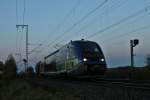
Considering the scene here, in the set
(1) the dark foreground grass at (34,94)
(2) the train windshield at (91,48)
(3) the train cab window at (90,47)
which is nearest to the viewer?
(1) the dark foreground grass at (34,94)

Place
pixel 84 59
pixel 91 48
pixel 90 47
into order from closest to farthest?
pixel 84 59 < pixel 91 48 < pixel 90 47

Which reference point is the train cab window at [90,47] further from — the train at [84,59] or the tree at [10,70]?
the tree at [10,70]

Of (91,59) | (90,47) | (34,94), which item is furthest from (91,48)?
(34,94)

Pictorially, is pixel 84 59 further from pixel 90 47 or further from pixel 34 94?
pixel 34 94

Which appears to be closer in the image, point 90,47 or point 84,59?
point 84,59

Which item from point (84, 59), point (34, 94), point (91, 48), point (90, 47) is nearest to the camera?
point (34, 94)

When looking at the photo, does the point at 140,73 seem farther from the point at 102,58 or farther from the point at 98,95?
the point at 98,95

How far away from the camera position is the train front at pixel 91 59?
92.7 ft

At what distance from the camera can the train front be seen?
28.3m

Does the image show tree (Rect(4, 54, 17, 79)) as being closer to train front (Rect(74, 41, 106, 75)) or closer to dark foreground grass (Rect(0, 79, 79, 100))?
dark foreground grass (Rect(0, 79, 79, 100))

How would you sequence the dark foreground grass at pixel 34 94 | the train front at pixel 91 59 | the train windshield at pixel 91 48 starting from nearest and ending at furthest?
the dark foreground grass at pixel 34 94 < the train front at pixel 91 59 < the train windshield at pixel 91 48

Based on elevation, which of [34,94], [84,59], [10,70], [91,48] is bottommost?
[34,94]

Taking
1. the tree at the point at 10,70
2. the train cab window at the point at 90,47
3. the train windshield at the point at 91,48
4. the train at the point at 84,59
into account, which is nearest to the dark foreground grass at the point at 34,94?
the train at the point at 84,59

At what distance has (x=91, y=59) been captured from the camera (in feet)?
95.2
